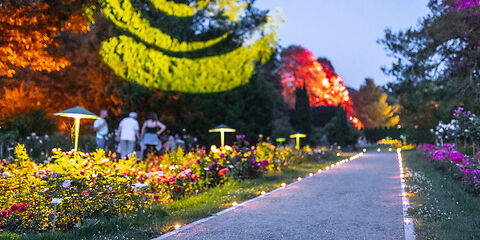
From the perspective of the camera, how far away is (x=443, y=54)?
58.1 feet

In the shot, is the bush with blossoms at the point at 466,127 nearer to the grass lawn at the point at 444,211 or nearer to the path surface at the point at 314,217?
the grass lawn at the point at 444,211

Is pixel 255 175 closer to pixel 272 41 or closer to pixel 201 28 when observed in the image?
pixel 201 28

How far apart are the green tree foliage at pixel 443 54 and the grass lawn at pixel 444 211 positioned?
9.20m

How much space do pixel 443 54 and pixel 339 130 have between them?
14.4 metres

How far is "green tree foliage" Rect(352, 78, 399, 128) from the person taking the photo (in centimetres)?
5981

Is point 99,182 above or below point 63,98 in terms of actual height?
below

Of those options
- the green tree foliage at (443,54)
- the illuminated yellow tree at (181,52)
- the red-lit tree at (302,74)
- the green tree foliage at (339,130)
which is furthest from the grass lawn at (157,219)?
the red-lit tree at (302,74)

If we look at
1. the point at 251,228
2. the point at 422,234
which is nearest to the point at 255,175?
the point at 251,228

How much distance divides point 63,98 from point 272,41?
12090 mm

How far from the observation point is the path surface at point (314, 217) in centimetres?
495

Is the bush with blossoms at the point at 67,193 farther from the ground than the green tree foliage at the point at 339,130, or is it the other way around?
the green tree foliage at the point at 339,130

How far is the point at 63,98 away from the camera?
792 inches

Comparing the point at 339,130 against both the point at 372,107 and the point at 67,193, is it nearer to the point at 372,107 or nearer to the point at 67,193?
the point at 67,193

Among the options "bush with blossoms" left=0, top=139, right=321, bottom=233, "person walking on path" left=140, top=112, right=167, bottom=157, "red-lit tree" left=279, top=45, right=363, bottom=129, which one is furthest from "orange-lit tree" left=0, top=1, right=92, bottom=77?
"red-lit tree" left=279, top=45, right=363, bottom=129
